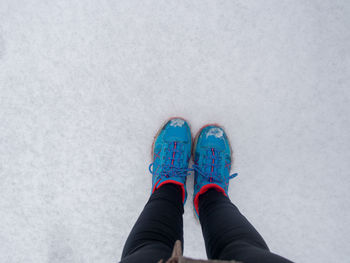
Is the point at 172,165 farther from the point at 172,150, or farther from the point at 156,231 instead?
the point at 156,231

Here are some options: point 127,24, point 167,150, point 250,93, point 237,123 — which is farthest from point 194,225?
point 127,24

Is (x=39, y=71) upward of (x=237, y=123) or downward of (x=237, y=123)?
upward

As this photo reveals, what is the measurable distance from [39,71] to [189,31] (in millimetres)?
655

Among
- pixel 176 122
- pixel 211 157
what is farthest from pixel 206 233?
pixel 176 122

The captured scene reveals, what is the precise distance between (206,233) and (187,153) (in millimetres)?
349

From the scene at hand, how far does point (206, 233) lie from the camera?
65 cm

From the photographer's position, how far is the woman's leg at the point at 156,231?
524 mm

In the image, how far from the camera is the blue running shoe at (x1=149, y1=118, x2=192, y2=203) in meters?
0.86

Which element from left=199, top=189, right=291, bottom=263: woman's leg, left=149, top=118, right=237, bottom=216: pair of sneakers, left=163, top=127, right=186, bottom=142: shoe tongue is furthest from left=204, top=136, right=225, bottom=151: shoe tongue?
left=199, top=189, right=291, bottom=263: woman's leg

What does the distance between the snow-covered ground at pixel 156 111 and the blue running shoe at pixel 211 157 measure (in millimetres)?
47

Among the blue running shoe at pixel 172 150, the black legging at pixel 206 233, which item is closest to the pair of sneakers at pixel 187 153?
the blue running shoe at pixel 172 150

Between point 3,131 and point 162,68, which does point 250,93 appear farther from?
point 3,131

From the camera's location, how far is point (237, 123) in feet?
2.95

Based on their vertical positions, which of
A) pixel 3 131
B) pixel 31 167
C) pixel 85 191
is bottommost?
pixel 85 191
